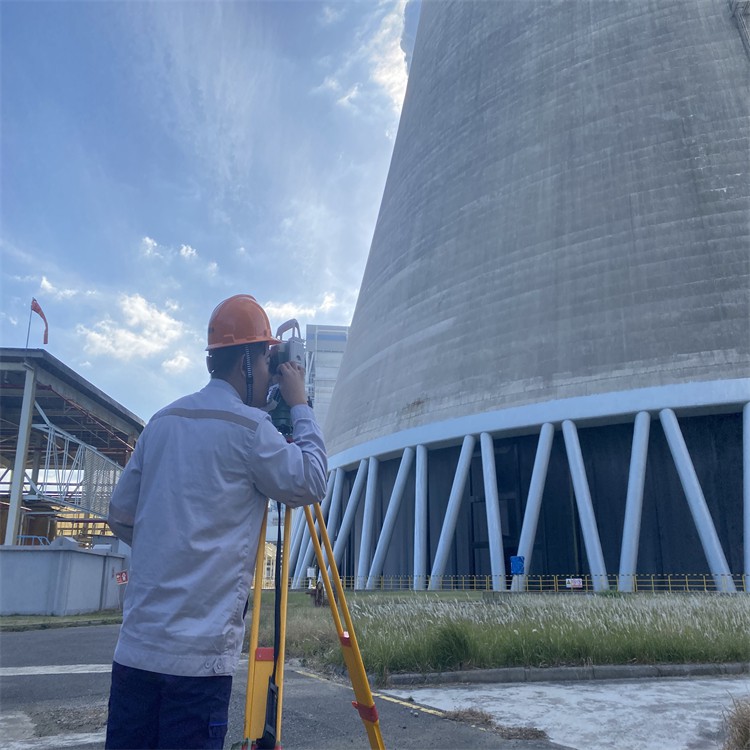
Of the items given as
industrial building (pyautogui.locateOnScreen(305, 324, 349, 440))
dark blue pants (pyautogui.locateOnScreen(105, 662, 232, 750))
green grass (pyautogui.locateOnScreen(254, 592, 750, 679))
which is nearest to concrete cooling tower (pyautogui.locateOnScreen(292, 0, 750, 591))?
green grass (pyautogui.locateOnScreen(254, 592, 750, 679))

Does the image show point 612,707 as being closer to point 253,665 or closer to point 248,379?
point 253,665

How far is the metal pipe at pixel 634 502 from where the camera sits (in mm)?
17562

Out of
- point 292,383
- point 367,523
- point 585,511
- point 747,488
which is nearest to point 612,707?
point 292,383

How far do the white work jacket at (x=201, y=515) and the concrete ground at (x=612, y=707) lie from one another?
262 centimetres

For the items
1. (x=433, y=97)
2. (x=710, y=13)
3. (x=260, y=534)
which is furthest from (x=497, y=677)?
(x=433, y=97)

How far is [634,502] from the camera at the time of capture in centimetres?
1819

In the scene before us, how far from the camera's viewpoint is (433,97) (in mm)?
29562

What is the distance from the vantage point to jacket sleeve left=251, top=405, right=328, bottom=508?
2.18 meters

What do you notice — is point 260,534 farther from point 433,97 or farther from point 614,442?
point 433,97

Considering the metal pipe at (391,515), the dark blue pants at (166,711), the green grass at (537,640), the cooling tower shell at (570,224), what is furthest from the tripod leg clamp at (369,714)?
the metal pipe at (391,515)

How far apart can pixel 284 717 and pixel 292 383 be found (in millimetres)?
3230

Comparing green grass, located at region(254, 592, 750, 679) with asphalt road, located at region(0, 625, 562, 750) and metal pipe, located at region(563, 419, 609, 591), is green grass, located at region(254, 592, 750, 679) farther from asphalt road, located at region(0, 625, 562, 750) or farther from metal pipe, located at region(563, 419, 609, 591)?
metal pipe, located at region(563, 419, 609, 591)

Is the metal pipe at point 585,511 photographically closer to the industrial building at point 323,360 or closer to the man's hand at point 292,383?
the man's hand at point 292,383

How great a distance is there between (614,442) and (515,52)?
1533 centimetres
